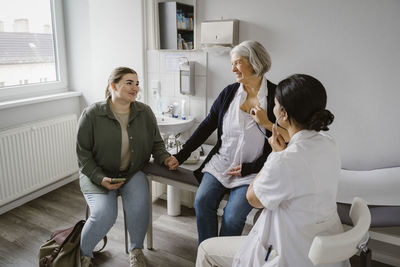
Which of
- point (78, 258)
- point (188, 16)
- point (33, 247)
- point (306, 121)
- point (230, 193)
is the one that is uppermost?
point (188, 16)

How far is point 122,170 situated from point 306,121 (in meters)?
1.29

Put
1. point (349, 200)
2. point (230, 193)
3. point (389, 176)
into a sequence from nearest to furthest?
1. point (349, 200)
2. point (230, 193)
3. point (389, 176)

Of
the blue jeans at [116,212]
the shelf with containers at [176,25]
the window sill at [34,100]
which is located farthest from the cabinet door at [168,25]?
the blue jeans at [116,212]

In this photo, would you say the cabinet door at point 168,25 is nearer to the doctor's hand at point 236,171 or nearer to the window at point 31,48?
the window at point 31,48

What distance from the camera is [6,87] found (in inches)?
105

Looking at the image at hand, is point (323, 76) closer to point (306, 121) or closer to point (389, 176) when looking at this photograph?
point (389, 176)

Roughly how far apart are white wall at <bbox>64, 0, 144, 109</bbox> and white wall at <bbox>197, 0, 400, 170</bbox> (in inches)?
40.9

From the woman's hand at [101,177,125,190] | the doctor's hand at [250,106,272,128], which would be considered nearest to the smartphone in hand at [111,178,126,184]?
the woman's hand at [101,177,125,190]

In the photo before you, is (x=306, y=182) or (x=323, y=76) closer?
(x=306, y=182)

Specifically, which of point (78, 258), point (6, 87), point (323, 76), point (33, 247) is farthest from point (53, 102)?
point (323, 76)

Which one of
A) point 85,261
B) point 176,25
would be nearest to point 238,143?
point 85,261

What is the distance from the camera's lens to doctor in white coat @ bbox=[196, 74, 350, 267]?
3.34 ft

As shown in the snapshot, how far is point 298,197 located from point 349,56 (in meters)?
1.41

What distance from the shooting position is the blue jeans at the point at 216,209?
160 cm
